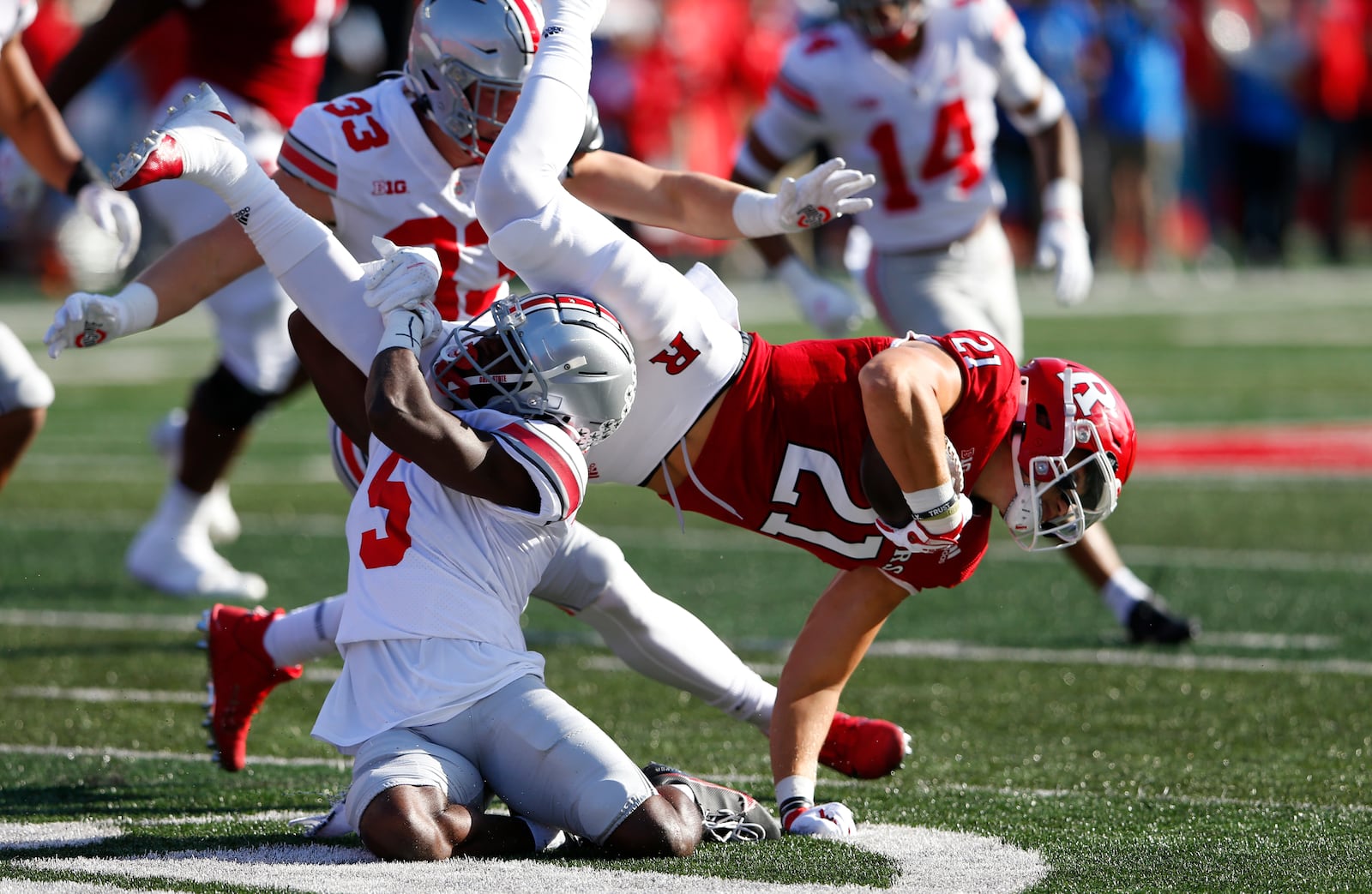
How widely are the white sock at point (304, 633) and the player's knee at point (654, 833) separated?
97 centimetres

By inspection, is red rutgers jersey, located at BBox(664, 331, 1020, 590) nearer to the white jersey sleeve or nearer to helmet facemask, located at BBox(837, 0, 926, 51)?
the white jersey sleeve

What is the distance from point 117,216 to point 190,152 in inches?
47.7

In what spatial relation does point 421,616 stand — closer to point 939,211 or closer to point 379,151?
point 379,151

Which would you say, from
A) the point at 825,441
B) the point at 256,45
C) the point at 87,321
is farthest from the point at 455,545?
the point at 256,45

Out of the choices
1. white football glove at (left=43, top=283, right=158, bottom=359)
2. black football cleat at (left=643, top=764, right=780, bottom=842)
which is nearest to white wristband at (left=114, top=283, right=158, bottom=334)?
white football glove at (left=43, top=283, right=158, bottom=359)

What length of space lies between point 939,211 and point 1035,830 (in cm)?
275

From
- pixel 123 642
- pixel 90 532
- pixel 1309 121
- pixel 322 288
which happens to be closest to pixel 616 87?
pixel 1309 121

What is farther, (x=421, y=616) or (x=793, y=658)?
(x=793, y=658)

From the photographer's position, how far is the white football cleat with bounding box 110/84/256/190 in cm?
338

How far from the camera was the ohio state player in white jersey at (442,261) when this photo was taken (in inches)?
146

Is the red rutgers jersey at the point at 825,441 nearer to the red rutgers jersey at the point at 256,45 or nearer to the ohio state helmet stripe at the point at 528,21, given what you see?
the ohio state helmet stripe at the point at 528,21

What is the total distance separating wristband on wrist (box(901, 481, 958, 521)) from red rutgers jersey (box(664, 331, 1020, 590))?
0.16 meters

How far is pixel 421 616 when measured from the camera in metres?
3.23

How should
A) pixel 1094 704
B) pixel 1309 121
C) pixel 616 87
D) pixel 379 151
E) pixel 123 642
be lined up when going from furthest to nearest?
pixel 1309 121 → pixel 616 87 → pixel 123 642 → pixel 1094 704 → pixel 379 151
